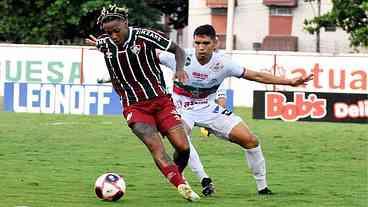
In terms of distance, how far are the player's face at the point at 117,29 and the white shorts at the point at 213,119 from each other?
1.69 m

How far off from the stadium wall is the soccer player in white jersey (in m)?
27.1

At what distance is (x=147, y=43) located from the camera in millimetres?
12164

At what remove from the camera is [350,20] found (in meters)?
52.1

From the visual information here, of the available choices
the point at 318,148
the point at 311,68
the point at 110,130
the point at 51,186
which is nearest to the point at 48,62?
the point at 311,68

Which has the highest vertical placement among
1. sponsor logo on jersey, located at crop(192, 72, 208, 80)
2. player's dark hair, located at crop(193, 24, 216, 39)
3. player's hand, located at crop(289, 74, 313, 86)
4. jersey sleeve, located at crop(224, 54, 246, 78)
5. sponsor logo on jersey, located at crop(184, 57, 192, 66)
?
player's dark hair, located at crop(193, 24, 216, 39)

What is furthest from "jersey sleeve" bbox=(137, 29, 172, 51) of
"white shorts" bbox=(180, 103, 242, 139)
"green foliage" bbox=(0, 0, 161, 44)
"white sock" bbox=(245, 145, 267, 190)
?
"green foliage" bbox=(0, 0, 161, 44)

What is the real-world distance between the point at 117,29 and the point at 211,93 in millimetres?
1843

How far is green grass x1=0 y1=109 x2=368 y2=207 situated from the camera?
12516 mm

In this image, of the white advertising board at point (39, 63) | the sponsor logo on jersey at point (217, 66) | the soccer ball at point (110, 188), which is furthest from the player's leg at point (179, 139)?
the white advertising board at point (39, 63)

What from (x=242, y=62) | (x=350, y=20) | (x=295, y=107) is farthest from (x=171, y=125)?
(x=350, y=20)

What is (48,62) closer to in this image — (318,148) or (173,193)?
(318,148)

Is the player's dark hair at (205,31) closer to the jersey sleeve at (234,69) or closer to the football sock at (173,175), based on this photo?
the jersey sleeve at (234,69)

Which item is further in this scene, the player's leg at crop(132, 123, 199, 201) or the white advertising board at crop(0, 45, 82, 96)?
the white advertising board at crop(0, 45, 82, 96)

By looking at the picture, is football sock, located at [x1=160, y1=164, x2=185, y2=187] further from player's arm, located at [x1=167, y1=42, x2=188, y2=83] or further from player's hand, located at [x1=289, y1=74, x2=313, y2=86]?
player's hand, located at [x1=289, y1=74, x2=313, y2=86]
